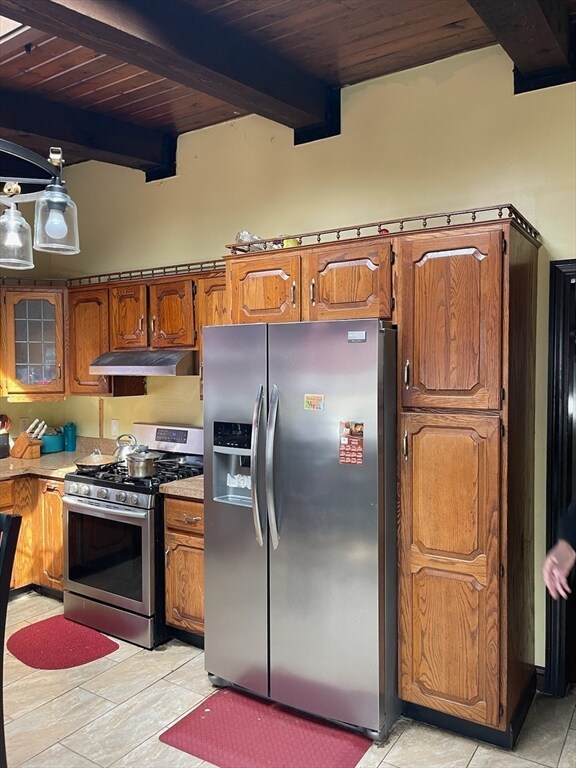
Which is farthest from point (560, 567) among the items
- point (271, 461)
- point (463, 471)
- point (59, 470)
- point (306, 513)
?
point (59, 470)

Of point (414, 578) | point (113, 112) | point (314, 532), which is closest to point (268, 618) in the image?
point (314, 532)

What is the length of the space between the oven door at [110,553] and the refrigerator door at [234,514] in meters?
0.52

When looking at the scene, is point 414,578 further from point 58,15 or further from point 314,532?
point 58,15

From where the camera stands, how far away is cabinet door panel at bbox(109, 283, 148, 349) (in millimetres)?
3830

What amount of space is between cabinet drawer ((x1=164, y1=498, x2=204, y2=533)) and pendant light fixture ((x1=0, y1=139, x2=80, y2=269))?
5.57 feet

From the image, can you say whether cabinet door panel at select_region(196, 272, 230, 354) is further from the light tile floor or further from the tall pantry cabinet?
the light tile floor

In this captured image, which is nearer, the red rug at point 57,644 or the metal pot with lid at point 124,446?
the red rug at point 57,644


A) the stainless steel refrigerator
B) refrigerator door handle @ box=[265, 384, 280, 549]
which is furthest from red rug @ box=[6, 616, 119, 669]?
refrigerator door handle @ box=[265, 384, 280, 549]

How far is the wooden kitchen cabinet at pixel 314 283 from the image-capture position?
2.59 meters

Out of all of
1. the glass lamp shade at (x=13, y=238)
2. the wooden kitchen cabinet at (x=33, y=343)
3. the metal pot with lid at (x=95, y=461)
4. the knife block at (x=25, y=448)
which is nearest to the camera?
the glass lamp shade at (x=13, y=238)

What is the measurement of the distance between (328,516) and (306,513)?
0.11m

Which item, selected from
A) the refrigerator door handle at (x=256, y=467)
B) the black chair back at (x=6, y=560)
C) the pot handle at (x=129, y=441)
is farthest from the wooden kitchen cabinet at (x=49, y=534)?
the black chair back at (x=6, y=560)

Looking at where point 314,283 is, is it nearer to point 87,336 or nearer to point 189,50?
point 189,50

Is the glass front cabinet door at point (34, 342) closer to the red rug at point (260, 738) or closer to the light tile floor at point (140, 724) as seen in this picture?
the light tile floor at point (140, 724)
